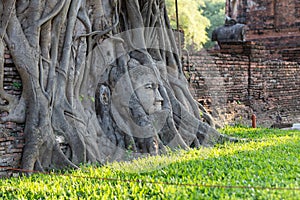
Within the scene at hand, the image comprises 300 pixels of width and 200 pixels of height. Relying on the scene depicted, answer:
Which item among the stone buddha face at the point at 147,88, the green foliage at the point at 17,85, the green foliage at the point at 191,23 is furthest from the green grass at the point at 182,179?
the green foliage at the point at 191,23

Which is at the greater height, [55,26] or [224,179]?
[55,26]

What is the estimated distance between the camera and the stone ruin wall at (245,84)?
11453 millimetres

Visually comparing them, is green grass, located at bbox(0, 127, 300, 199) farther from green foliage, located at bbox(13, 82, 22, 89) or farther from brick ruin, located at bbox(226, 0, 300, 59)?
brick ruin, located at bbox(226, 0, 300, 59)

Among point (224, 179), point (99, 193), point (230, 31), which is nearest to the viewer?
point (99, 193)

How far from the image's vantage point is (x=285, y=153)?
6.82 metres

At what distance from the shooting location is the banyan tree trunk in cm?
606

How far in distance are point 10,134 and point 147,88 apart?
94.9 inches

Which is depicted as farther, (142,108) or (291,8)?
(291,8)

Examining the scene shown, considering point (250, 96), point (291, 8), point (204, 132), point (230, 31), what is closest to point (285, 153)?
point (204, 132)

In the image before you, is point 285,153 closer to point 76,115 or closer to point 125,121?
point 125,121

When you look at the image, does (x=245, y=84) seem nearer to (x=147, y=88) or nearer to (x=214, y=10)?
(x=147, y=88)

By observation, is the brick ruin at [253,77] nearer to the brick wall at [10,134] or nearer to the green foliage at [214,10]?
the brick wall at [10,134]

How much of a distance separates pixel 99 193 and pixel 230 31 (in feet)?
46.3

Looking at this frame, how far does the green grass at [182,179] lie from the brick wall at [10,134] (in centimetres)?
41
